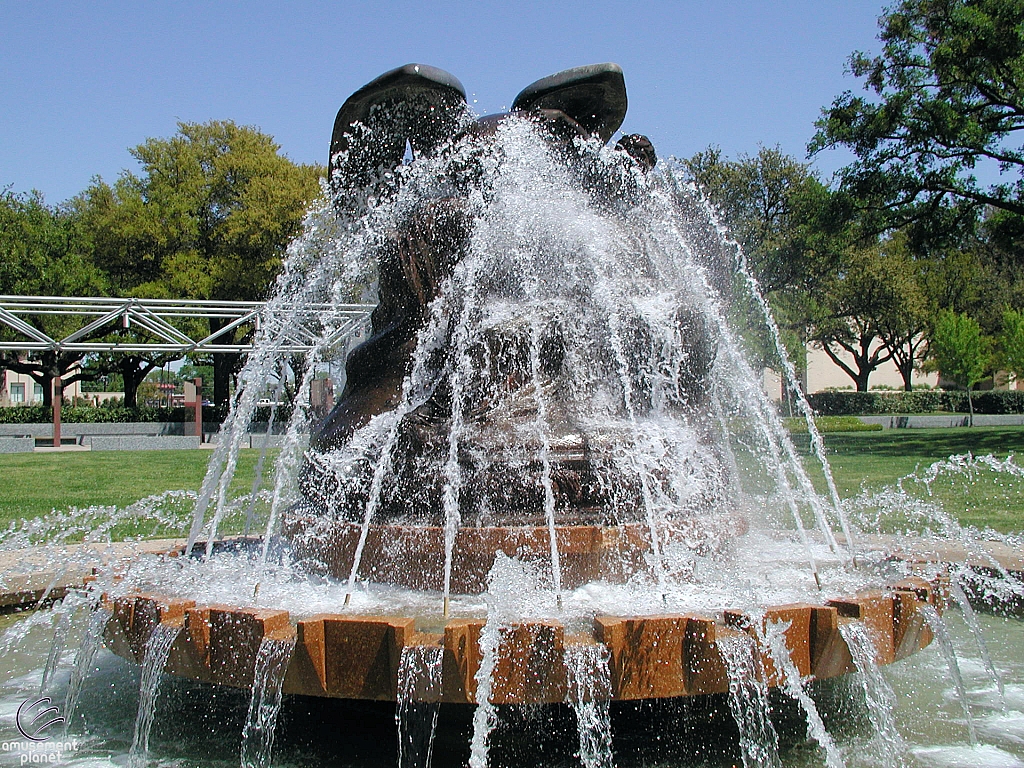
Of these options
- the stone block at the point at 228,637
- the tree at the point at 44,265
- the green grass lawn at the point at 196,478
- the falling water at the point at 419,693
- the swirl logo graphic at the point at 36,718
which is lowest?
the swirl logo graphic at the point at 36,718

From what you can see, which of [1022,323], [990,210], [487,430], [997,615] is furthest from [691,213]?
[990,210]

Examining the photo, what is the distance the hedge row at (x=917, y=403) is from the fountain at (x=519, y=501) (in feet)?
129

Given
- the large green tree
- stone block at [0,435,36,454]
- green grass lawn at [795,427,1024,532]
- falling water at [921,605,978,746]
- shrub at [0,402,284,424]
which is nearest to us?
→ falling water at [921,605,978,746]

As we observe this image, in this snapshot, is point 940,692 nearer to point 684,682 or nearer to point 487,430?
point 684,682

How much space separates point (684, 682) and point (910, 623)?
1.18 metres

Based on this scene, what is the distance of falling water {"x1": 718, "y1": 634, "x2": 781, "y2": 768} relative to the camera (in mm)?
3377

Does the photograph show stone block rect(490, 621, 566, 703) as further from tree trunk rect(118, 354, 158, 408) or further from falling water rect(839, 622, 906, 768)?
tree trunk rect(118, 354, 158, 408)

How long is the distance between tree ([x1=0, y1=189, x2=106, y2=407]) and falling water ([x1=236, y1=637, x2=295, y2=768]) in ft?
106

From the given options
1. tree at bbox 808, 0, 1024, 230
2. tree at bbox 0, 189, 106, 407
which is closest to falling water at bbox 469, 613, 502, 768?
tree at bbox 808, 0, 1024, 230

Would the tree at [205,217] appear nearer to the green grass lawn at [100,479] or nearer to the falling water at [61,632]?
the green grass lawn at [100,479]

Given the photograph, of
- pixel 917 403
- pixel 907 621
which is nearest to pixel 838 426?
pixel 917 403

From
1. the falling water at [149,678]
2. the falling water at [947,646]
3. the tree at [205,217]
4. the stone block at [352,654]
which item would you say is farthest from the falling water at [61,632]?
the tree at [205,217]

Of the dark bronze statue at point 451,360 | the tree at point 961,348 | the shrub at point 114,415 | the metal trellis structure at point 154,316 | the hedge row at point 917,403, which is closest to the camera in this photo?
the dark bronze statue at point 451,360

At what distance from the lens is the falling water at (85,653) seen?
13.6 feet
